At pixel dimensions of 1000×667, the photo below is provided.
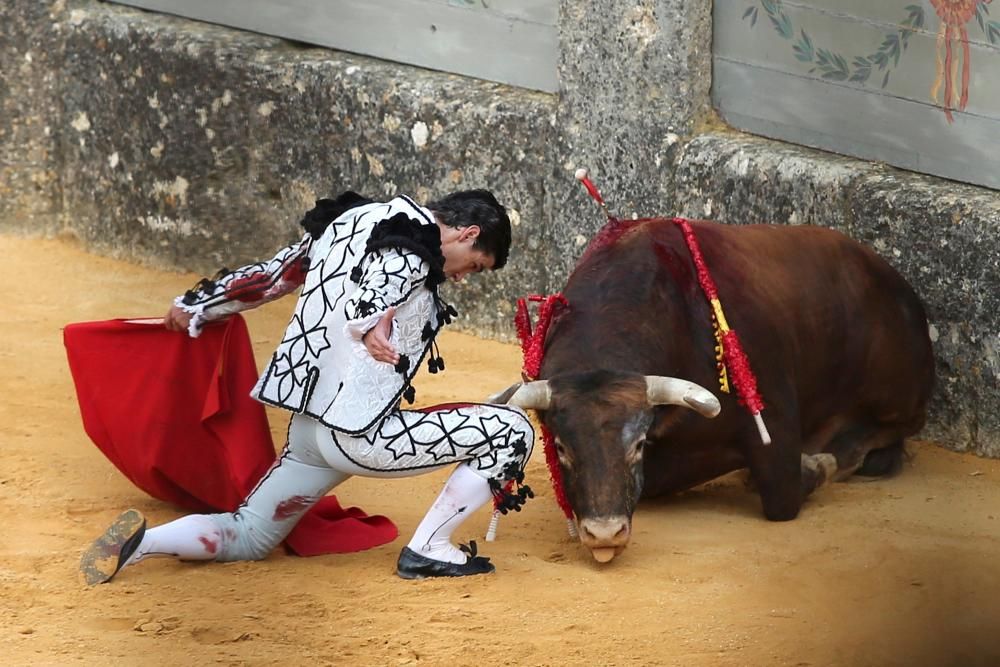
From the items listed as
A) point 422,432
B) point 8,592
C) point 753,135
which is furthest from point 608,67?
point 8,592

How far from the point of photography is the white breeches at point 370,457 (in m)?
4.66

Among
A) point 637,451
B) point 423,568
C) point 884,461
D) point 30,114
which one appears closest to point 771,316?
point 884,461

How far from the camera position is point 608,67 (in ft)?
22.3

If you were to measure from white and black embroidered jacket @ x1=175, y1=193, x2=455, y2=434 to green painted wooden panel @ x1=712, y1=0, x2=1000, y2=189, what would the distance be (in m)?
2.09

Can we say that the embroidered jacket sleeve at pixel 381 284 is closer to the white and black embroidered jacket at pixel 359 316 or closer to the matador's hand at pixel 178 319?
the white and black embroidered jacket at pixel 359 316

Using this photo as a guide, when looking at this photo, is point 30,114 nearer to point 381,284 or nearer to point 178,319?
point 178,319

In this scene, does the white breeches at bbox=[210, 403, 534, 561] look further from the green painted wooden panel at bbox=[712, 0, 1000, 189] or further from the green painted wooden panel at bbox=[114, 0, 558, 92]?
the green painted wooden panel at bbox=[114, 0, 558, 92]

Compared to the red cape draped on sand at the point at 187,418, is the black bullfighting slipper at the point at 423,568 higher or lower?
lower

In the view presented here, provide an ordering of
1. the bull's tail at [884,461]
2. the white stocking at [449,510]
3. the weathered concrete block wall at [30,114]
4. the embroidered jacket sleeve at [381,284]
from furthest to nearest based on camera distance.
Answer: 1. the weathered concrete block wall at [30,114]
2. the bull's tail at [884,461]
3. the white stocking at [449,510]
4. the embroidered jacket sleeve at [381,284]

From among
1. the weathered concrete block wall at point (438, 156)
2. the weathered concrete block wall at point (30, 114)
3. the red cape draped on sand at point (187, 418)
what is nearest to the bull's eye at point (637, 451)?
the red cape draped on sand at point (187, 418)

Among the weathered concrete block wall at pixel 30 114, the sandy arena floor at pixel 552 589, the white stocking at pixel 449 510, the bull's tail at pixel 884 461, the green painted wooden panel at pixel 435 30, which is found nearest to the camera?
the sandy arena floor at pixel 552 589

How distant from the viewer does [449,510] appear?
188 inches

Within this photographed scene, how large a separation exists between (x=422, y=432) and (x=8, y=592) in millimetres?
1209

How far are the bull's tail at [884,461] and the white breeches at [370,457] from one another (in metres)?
1.65
